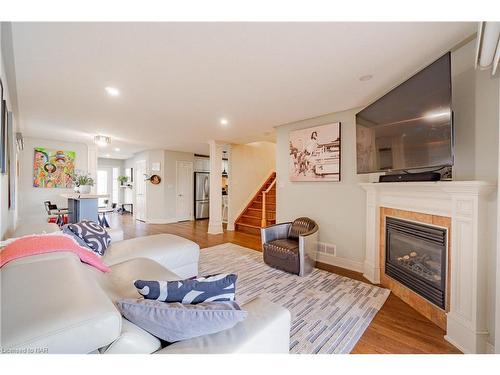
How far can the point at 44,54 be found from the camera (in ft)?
6.24

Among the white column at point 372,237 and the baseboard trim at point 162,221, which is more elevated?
the white column at point 372,237

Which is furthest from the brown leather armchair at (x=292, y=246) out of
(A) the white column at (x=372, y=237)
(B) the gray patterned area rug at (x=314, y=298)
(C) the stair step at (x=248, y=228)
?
(C) the stair step at (x=248, y=228)

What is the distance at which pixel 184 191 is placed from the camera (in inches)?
294

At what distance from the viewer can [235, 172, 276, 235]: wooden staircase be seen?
552cm

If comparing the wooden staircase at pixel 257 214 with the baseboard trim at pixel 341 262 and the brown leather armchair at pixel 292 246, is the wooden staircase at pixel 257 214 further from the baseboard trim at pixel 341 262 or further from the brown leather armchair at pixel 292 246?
the baseboard trim at pixel 341 262

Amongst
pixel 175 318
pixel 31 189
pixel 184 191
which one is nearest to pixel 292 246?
pixel 175 318

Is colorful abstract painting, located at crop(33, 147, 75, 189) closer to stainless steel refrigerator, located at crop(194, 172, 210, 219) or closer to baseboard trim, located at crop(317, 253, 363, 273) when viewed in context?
stainless steel refrigerator, located at crop(194, 172, 210, 219)

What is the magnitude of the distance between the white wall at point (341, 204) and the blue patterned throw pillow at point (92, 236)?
2905 millimetres

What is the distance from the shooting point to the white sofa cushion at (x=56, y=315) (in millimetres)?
736

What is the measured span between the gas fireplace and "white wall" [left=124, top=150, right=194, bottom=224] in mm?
6171

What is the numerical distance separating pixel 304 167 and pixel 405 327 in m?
2.46

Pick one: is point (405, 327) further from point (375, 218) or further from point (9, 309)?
point (9, 309)

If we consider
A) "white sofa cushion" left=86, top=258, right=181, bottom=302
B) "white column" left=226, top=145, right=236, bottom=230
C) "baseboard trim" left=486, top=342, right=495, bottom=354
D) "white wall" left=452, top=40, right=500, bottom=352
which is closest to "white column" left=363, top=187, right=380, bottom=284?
"white wall" left=452, top=40, right=500, bottom=352
